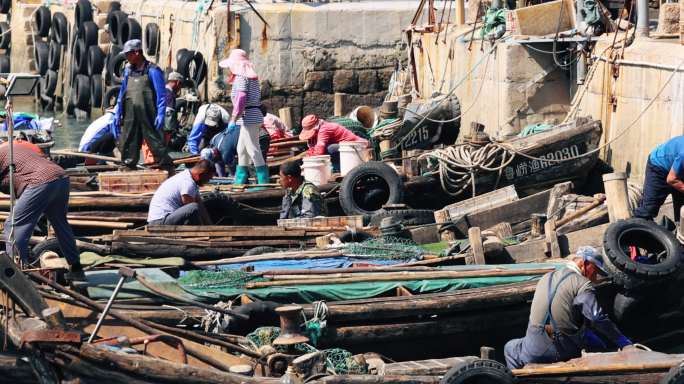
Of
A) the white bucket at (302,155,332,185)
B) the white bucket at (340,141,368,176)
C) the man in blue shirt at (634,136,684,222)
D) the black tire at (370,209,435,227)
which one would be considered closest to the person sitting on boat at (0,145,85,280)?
the black tire at (370,209,435,227)

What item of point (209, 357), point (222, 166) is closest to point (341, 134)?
point (222, 166)

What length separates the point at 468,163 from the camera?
603 inches

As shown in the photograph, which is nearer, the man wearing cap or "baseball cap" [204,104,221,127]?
the man wearing cap

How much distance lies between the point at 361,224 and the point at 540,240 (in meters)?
2.30

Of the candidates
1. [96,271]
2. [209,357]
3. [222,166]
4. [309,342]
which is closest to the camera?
[209,357]

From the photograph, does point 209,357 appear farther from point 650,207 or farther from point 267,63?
point 267,63

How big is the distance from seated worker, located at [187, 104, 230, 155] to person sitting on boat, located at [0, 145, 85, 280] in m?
7.87

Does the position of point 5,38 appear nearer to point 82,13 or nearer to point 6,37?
point 6,37

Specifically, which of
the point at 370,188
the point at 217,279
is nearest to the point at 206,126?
the point at 370,188

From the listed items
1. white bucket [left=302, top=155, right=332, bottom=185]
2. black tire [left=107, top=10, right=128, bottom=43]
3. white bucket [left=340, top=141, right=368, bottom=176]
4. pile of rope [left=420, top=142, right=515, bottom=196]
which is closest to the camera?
pile of rope [left=420, top=142, right=515, bottom=196]

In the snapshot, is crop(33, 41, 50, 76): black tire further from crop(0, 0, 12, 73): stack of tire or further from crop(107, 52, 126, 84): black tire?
crop(107, 52, 126, 84): black tire

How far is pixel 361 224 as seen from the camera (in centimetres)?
1375

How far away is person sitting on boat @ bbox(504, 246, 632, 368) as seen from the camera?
887cm

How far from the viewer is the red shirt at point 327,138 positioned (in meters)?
16.5
